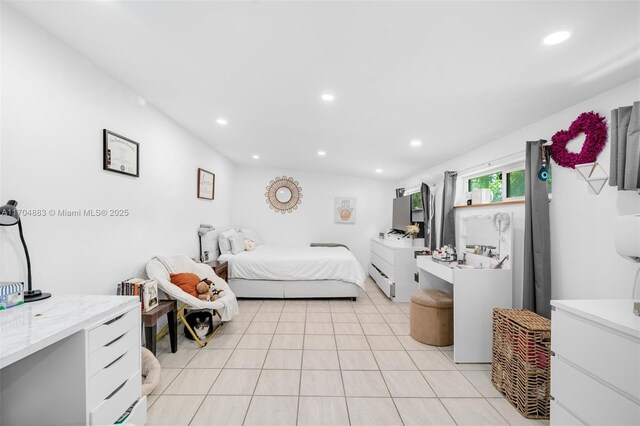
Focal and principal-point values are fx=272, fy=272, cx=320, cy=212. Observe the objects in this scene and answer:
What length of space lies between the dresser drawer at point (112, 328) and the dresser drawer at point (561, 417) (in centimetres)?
256

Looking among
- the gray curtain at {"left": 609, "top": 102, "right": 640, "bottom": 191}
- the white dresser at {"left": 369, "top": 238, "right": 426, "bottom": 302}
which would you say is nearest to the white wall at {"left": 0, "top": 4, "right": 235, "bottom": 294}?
the white dresser at {"left": 369, "top": 238, "right": 426, "bottom": 302}

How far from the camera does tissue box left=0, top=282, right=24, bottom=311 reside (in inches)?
54.6

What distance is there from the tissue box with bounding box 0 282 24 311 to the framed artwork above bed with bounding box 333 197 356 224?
5440 mm

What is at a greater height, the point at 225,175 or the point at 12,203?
the point at 225,175

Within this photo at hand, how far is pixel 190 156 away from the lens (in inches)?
153

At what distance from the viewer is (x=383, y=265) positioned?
202 inches

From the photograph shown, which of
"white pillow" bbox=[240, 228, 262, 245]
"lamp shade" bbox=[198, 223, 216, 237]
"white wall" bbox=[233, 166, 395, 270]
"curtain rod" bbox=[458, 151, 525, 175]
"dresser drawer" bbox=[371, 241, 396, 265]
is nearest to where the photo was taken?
"curtain rod" bbox=[458, 151, 525, 175]

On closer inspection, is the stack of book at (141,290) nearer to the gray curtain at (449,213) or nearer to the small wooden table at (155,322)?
the small wooden table at (155,322)

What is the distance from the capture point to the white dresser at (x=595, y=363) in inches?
49.9

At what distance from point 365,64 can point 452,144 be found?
6.99 feet

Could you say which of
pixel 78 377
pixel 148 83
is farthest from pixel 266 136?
pixel 78 377

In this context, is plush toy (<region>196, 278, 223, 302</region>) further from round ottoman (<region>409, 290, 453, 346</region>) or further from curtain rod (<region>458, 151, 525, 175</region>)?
curtain rod (<region>458, 151, 525, 175</region>)

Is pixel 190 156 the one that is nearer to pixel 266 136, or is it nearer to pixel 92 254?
pixel 266 136

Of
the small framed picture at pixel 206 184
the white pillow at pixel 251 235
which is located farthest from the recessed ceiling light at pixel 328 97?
the white pillow at pixel 251 235
